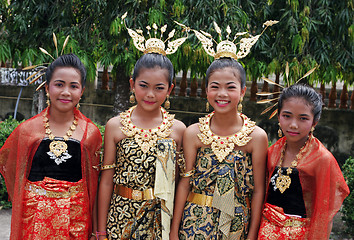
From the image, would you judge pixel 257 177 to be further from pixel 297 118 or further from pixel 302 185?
pixel 297 118

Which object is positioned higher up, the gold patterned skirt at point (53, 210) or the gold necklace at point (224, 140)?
the gold necklace at point (224, 140)

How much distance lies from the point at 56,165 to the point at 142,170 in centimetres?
61

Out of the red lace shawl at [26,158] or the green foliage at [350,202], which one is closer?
the red lace shawl at [26,158]

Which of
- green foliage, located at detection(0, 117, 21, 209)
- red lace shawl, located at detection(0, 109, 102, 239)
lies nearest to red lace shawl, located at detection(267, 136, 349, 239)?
red lace shawl, located at detection(0, 109, 102, 239)

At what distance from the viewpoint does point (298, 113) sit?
2.54m

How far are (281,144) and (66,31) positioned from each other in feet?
10.7

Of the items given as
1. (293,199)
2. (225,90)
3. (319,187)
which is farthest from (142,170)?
(319,187)

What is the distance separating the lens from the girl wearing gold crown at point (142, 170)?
2.65 metres

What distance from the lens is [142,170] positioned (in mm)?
2674

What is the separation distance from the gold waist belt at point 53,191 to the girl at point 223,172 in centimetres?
72

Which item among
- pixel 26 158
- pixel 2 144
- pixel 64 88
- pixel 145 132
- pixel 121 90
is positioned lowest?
pixel 26 158

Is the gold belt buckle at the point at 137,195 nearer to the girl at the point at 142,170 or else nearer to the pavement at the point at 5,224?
the girl at the point at 142,170

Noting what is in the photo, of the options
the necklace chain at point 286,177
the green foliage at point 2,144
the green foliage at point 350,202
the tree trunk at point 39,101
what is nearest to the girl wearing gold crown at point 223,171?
the necklace chain at point 286,177

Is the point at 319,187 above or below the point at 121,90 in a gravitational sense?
below
